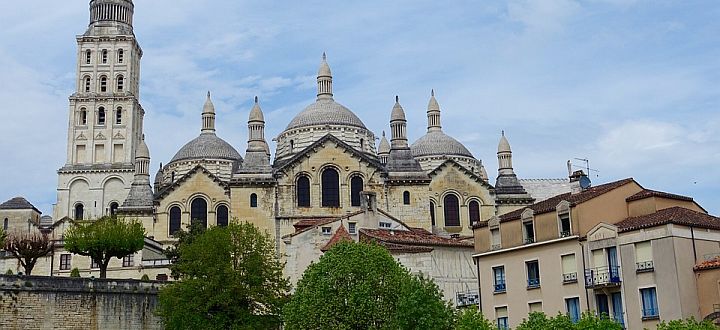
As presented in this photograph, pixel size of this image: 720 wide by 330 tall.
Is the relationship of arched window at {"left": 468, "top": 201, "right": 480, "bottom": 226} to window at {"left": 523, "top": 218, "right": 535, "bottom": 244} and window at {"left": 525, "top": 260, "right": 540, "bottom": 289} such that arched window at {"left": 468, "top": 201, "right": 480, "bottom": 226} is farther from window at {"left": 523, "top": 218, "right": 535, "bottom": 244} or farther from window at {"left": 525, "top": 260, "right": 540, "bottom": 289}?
window at {"left": 525, "top": 260, "right": 540, "bottom": 289}

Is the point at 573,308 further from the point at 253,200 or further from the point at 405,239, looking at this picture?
the point at 253,200

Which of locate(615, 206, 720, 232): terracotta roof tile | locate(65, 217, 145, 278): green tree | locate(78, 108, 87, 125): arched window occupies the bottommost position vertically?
locate(615, 206, 720, 232): terracotta roof tile

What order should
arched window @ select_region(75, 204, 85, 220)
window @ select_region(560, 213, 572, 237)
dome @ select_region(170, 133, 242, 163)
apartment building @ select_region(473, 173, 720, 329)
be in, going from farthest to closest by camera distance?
arched window @ select_region(75, 204, 85, 220)
dome @ select_region(170, 133, 242, 163)
window @ select_region(560, 213, 572, 237)
apartment building @ select_region(473, 173, 720, 329)

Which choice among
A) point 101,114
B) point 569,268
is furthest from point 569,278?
point 101,114

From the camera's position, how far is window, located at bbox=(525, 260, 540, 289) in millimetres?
31108

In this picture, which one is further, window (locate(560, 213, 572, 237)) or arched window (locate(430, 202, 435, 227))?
arched window (locate(430, 202, 435, 227))

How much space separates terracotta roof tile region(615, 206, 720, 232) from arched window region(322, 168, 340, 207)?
32968 millimetres

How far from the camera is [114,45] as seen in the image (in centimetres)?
8788

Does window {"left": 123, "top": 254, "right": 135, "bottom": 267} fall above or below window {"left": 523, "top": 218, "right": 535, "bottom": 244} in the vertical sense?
above

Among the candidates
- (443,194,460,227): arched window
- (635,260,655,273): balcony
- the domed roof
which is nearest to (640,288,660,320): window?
(635,260,655,273): balcony

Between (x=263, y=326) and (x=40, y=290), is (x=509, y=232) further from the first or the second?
(x=40, y=290)

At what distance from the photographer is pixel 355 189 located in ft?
204

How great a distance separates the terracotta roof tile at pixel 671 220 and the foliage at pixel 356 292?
6979 millimetres

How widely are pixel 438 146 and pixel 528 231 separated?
160ft
